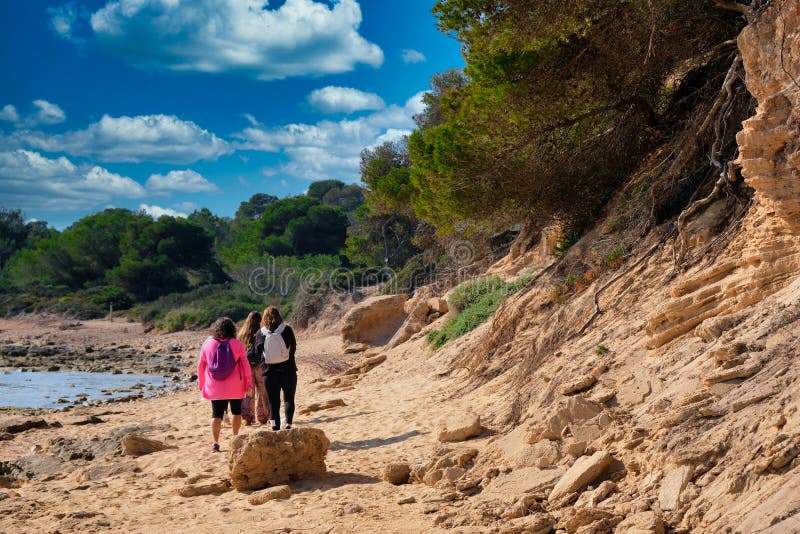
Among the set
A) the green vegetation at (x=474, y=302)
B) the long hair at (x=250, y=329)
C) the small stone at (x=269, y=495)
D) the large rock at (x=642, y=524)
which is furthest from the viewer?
the green vegetation at (x=474, y=302)

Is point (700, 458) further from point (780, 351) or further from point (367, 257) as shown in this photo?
point (367, 257)

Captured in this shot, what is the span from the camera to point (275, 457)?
677 centimetres

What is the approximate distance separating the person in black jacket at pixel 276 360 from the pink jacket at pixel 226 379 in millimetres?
262

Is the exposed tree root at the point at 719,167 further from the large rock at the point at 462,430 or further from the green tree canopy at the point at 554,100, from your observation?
the large rock at the point at 462,430

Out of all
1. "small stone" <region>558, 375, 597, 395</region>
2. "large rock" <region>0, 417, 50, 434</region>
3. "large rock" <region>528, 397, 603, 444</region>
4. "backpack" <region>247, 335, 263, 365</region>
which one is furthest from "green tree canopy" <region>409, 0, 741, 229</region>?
"large rock" <region>0, 417, 50, 434</region>

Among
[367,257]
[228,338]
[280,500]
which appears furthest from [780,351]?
[367,257]

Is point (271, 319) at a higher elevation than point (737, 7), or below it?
below

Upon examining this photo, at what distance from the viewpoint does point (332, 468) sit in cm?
741

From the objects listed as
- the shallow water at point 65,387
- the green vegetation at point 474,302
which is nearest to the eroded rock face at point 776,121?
the green vegetation at point 474,302

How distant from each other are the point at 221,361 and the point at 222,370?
0.10 metres

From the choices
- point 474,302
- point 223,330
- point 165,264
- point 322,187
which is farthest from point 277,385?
point 322,187

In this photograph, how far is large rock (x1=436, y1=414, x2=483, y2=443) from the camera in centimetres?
753

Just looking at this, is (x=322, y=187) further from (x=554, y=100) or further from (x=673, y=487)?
(x=673, y=487)

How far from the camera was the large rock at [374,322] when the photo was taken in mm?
19953
